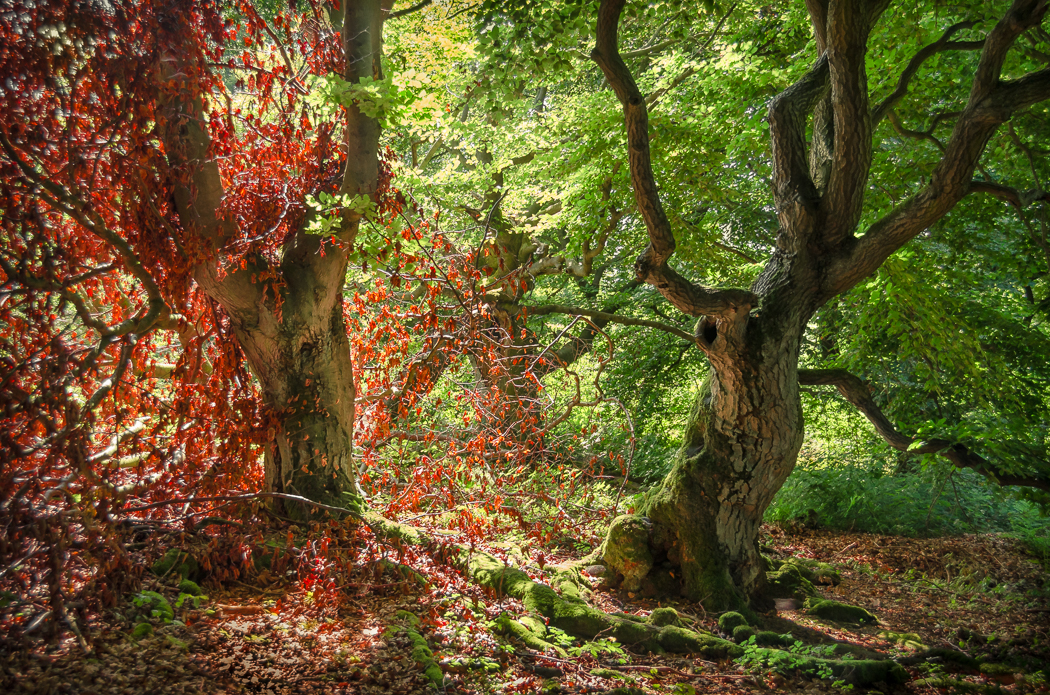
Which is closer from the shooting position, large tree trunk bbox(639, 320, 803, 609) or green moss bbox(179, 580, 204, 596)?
green moss bbox(179, 580, 204, 596)

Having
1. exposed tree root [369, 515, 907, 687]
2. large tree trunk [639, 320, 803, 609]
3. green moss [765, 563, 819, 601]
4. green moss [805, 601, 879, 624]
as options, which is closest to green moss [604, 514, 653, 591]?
large tree trunk [639, 320, 803, 609]

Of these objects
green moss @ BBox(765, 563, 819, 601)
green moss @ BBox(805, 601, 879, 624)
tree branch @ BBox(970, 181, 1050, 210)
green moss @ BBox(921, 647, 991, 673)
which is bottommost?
green moss @ BBox(921, 647, 991, 673)

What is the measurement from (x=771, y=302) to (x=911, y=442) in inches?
92.2

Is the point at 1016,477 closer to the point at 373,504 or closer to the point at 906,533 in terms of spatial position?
the point at 906,533

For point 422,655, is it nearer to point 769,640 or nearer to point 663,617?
point 663,617

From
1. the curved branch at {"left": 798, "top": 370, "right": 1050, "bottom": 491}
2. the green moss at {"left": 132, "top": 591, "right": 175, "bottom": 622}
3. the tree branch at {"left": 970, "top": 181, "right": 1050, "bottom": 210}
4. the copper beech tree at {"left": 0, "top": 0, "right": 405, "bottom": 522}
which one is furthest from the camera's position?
the curved branch at {"left": 798, "top": 370, "right": 1050, "bottom": 491}

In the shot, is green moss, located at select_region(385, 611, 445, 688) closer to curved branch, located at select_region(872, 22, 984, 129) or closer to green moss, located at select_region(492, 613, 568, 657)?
green moss, located at select_region(492, 613, 568, 657)

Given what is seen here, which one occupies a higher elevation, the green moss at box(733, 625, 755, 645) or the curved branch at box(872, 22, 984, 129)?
the curved branch at box(872, 22, 984, 129)

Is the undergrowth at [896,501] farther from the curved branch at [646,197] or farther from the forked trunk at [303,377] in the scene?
the forked trunk at [303,377]

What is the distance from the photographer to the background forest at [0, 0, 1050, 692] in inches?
144

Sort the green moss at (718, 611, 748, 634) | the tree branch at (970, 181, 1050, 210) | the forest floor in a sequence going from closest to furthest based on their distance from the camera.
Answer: the forest floor → the green moss at (718, 611, 748, 634) → the tree branch at (970, 181, 1050, 210)

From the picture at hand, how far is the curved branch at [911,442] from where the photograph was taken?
6.17m

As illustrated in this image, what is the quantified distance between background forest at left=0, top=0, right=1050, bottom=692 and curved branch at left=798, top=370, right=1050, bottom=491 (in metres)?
0.04

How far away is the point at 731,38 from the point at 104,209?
8.11 m
